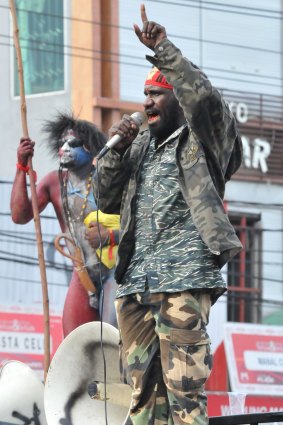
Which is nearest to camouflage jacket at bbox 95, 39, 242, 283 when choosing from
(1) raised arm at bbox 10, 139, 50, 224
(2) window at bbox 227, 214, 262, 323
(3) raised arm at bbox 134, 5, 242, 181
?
(3) raised arm at bbox 134, 5, 242, 181

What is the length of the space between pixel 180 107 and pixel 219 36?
59.1 feet

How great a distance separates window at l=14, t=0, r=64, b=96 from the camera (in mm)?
21906

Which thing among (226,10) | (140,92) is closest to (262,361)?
(140,92)

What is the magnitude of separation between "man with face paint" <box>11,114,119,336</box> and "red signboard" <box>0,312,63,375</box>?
11.3m

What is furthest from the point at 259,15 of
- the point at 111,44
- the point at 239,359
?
the point at 239,359

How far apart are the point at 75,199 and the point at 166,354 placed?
2437 millimetres

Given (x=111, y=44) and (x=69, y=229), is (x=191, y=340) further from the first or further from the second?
(x=111, y=44)

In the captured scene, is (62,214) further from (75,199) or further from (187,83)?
(187,83)

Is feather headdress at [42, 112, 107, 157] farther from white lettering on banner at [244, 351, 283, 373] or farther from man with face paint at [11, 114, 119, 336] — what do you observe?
white lettering on banner at [244, 351, 283, 373]

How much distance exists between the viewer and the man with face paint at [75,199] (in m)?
7.65

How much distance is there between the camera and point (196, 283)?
5.37 metres

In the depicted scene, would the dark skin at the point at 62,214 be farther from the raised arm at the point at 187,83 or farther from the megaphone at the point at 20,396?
the raised arm at the point at 187,83

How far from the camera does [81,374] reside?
21.9 feet

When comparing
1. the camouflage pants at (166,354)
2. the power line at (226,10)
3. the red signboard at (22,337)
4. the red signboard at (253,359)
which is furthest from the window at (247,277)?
A: the camouflage pants at (166,354)
